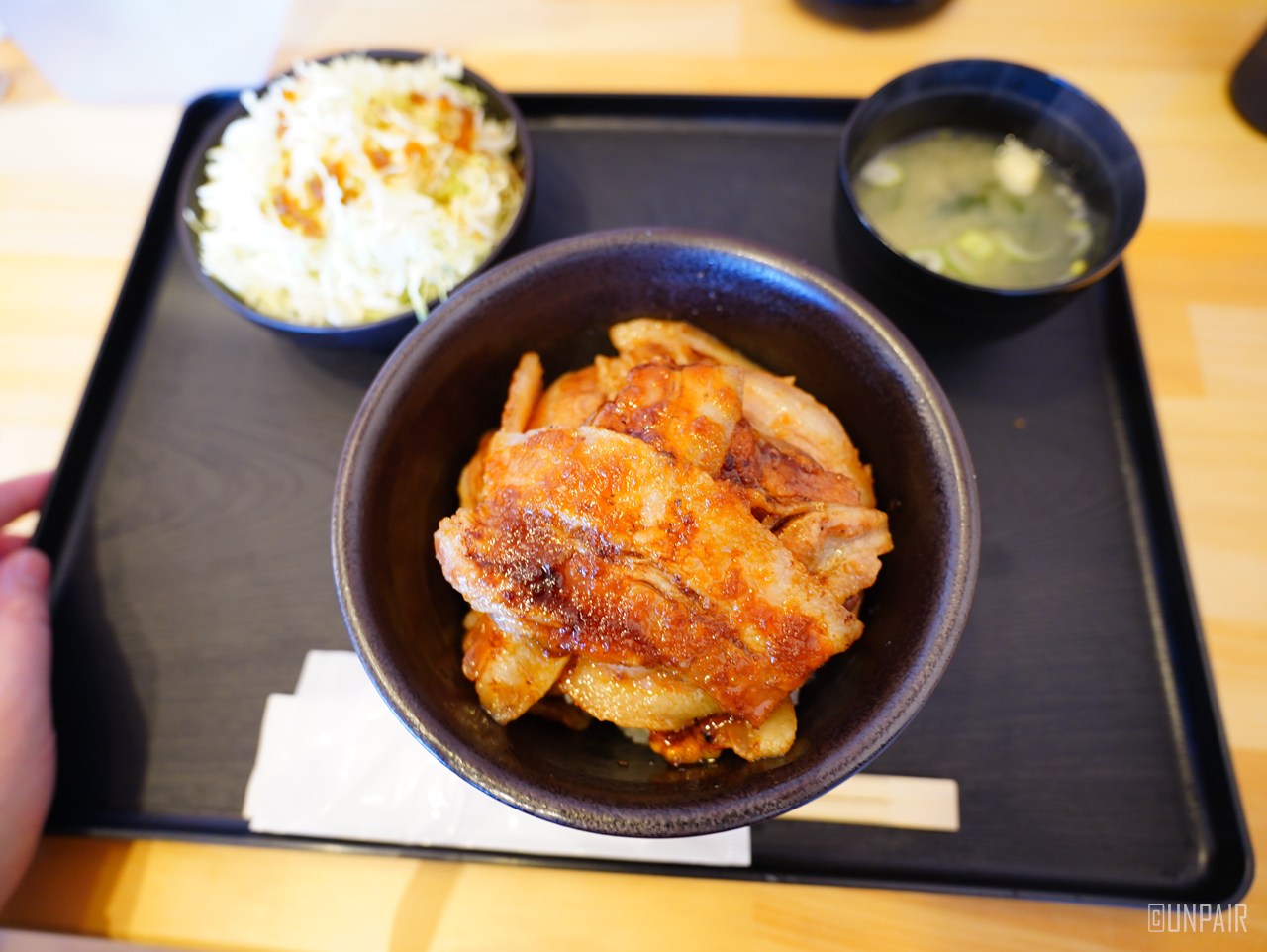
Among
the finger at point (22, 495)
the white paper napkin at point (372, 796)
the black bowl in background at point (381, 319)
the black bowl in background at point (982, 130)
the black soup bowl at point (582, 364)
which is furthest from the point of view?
the finger at point (22, 495)

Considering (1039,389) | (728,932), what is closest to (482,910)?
(728,932)

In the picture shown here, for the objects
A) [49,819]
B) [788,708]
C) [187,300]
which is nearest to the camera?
[788,708]

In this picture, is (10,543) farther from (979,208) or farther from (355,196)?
(979,208)

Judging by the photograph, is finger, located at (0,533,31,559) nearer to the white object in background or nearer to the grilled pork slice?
the grilled pork slice

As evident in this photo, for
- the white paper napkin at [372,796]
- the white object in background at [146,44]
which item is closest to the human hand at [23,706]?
the white paper napkin at [372,796]

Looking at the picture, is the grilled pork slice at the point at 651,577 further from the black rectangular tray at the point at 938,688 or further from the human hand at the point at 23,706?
the human hand at the point at 23,706

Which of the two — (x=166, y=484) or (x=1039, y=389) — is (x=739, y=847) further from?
(x=166, y=484)

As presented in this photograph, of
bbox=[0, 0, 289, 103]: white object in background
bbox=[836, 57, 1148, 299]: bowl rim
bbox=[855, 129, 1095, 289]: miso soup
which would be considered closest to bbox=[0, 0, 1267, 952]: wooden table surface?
bbox=[0, 0, 289, 103]: white object in background
